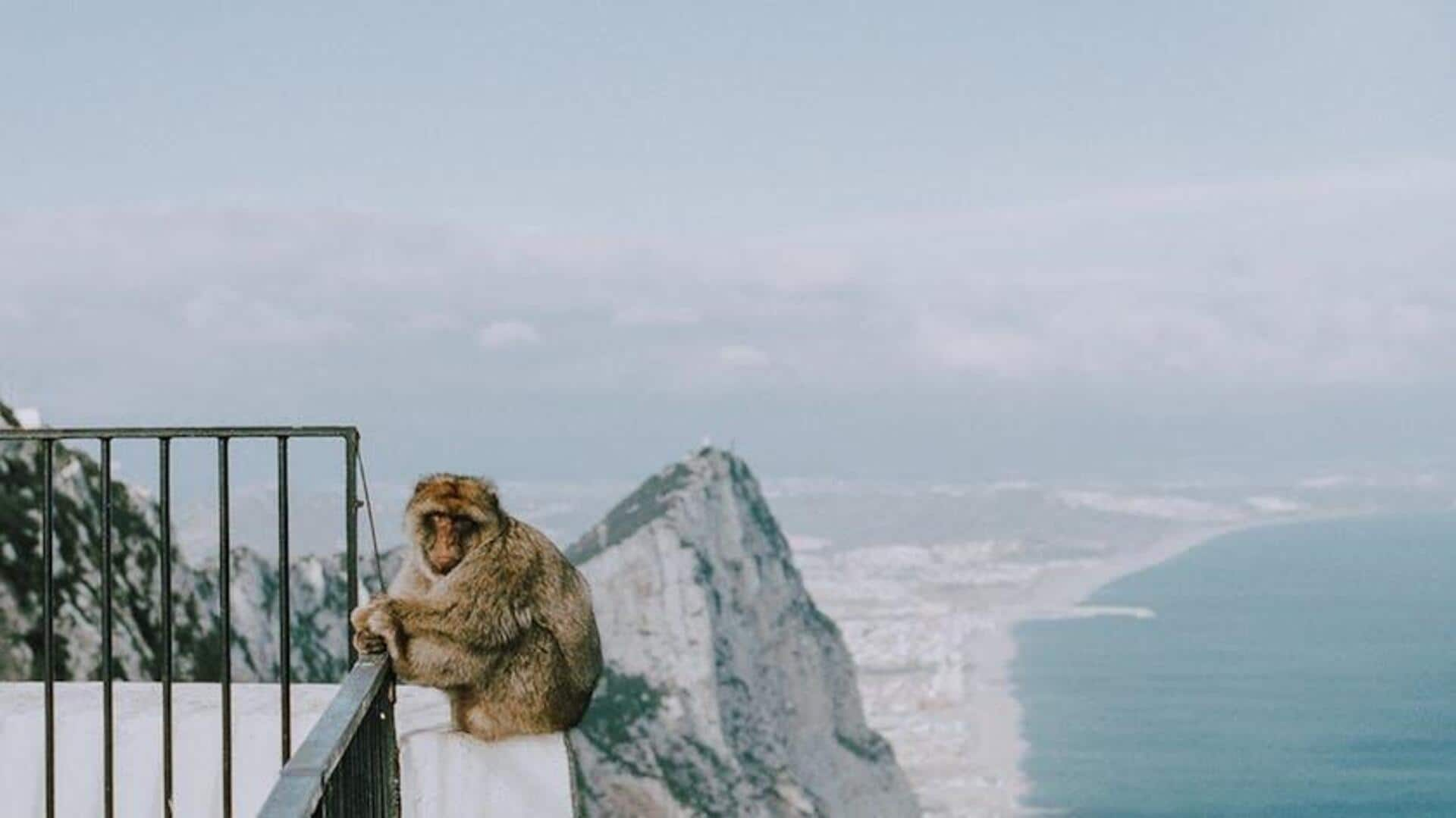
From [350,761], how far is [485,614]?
177 cm

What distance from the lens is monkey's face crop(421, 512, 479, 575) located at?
16.2ft

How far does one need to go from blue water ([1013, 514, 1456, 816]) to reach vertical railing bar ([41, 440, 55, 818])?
46586mm

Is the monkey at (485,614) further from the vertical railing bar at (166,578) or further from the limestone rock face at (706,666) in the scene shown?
the limestone rock face at (706,666)

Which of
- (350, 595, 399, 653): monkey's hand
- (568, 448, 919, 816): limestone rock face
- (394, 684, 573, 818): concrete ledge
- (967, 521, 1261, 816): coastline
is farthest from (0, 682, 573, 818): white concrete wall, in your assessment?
(967, 521, 1261, 816): coastline

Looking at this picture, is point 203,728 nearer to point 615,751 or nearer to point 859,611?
point 615,751

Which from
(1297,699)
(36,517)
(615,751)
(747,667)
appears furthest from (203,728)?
(1297,699)

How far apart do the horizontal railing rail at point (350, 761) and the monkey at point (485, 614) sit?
0.33 m

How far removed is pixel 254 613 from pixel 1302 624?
2897 inches

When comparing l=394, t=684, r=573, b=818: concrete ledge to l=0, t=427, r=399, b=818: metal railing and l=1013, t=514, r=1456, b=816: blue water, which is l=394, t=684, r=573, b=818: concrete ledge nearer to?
l=0, t=427, r=399, b=818: metal railing

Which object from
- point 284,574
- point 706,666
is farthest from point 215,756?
point 706,666

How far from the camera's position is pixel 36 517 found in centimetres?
1021

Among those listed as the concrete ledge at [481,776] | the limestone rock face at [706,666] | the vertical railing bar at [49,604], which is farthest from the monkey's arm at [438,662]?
the limestone rock face at [706,666]

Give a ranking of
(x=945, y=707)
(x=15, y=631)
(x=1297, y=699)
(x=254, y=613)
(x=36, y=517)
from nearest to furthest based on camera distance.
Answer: (x=15, y=631)
(x=36, y=517)
(x=254, y=613)
(x=945, y=707)
(x=1297, y=699)

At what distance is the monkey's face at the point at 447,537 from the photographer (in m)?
4.95
